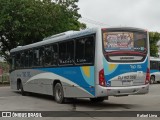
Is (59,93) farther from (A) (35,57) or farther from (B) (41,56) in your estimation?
(A) (35,57)

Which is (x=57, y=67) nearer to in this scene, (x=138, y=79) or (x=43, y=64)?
(x=43, y=64)

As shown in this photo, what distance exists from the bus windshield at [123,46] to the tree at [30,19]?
807 inches

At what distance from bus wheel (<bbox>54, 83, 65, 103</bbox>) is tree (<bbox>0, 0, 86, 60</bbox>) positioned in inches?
689

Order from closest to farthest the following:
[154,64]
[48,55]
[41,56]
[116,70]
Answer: [116,70]
[48,55]
[41,56]
[154,64]

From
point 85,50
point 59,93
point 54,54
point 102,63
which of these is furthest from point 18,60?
point 102,63

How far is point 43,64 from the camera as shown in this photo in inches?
736

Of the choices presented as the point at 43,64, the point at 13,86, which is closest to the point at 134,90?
the point at 43,64

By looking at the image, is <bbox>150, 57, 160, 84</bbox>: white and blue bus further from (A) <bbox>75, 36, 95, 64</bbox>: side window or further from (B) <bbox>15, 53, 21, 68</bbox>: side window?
(A) <bbox>75, 36, 95, 64</bbox>: side window

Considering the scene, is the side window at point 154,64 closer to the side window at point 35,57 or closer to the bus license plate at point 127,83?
the side window at point 35,57

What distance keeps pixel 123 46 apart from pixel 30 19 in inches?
861

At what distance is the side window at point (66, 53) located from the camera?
15.6 meters

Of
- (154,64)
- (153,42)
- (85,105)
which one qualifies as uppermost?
(153,42)

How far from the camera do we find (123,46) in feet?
46.6

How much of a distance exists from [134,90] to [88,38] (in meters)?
2.65
